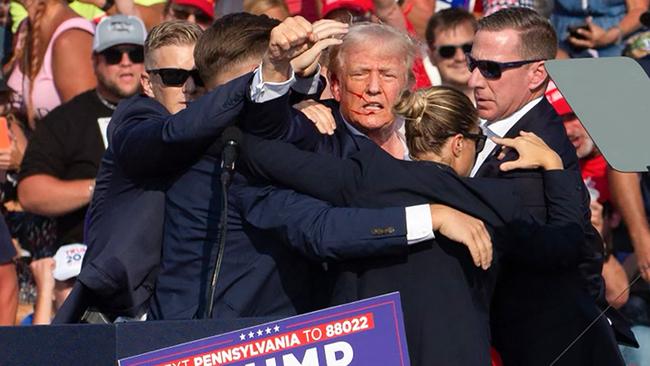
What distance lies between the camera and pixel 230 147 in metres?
4.81

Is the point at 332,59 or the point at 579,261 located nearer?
the point at 579,261

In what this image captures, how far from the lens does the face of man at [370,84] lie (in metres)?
5.70

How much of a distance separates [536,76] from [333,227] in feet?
4.69

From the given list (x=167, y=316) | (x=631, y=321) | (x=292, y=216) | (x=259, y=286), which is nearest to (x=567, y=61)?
(x=631, y=321)

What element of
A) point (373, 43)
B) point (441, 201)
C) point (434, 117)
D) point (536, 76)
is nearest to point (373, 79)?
point (373, 43)

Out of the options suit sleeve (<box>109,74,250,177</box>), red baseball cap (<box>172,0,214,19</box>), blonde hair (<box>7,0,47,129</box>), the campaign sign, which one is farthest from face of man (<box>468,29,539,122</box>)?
blonde hair (<box>7,0,47,129</box>)

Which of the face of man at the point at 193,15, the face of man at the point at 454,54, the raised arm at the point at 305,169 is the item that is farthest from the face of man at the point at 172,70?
the face of man at the point at 454,54

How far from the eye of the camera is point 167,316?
17.2ft

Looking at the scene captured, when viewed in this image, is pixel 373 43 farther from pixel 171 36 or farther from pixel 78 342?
pixel 78 342

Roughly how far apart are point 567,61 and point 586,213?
1129mm

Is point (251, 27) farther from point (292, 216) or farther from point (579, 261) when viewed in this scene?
point (579, 261)

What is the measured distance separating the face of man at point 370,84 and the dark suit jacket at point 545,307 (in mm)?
532

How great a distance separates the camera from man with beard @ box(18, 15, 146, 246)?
27.6 ft

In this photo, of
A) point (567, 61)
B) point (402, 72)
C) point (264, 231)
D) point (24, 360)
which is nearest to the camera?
point (567, 61)
